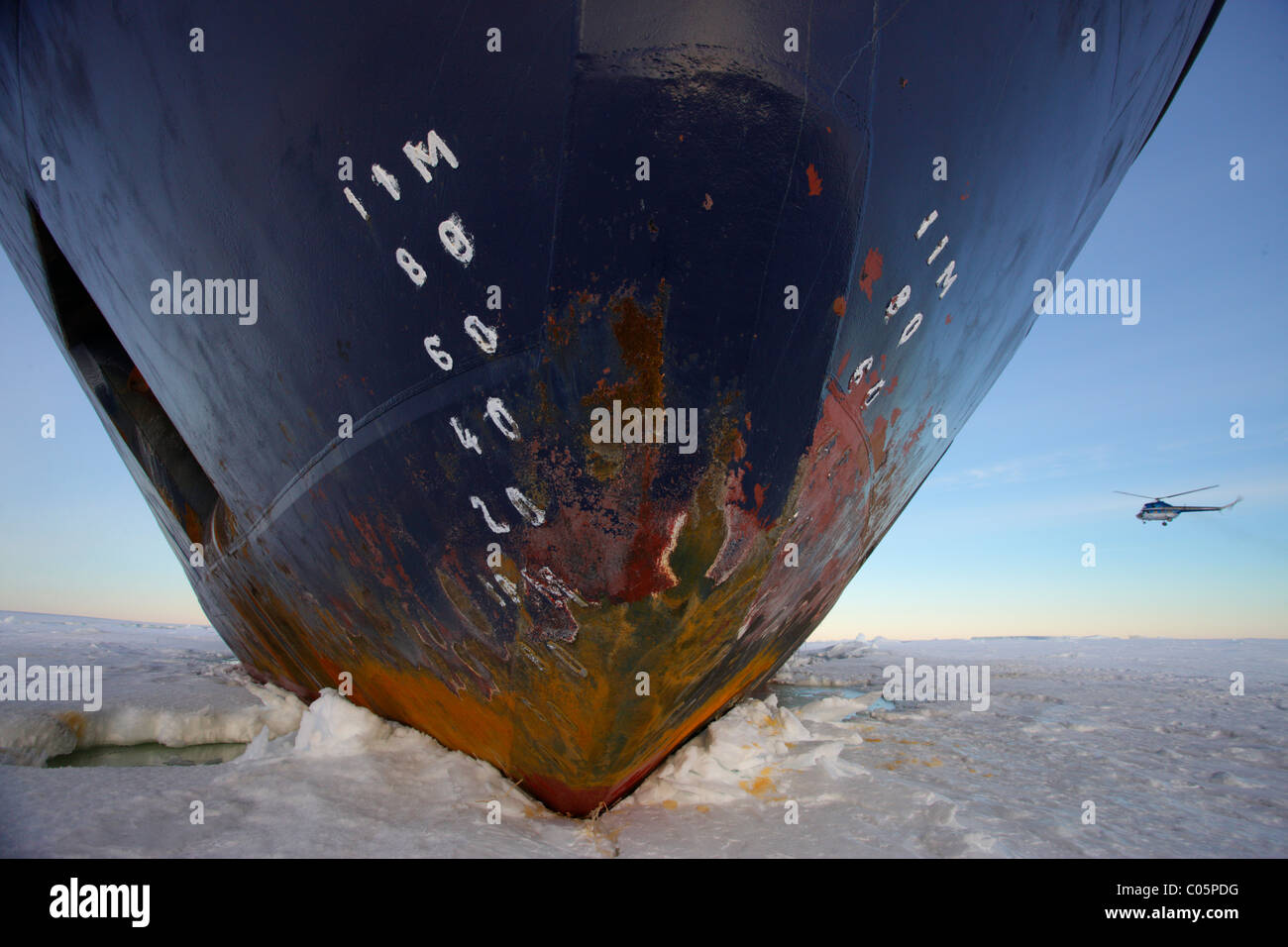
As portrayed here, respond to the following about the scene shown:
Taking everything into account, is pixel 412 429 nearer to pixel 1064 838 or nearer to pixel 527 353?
pixel 527 353

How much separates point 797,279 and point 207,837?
2.13 meters

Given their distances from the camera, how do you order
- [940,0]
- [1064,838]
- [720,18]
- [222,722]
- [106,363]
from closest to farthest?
[720,18] < [940,0] < [1064,838] < [222,722] < [106,363]

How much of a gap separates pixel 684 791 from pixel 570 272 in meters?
1.94

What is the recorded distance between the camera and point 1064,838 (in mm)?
2053

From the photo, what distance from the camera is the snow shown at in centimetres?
181
